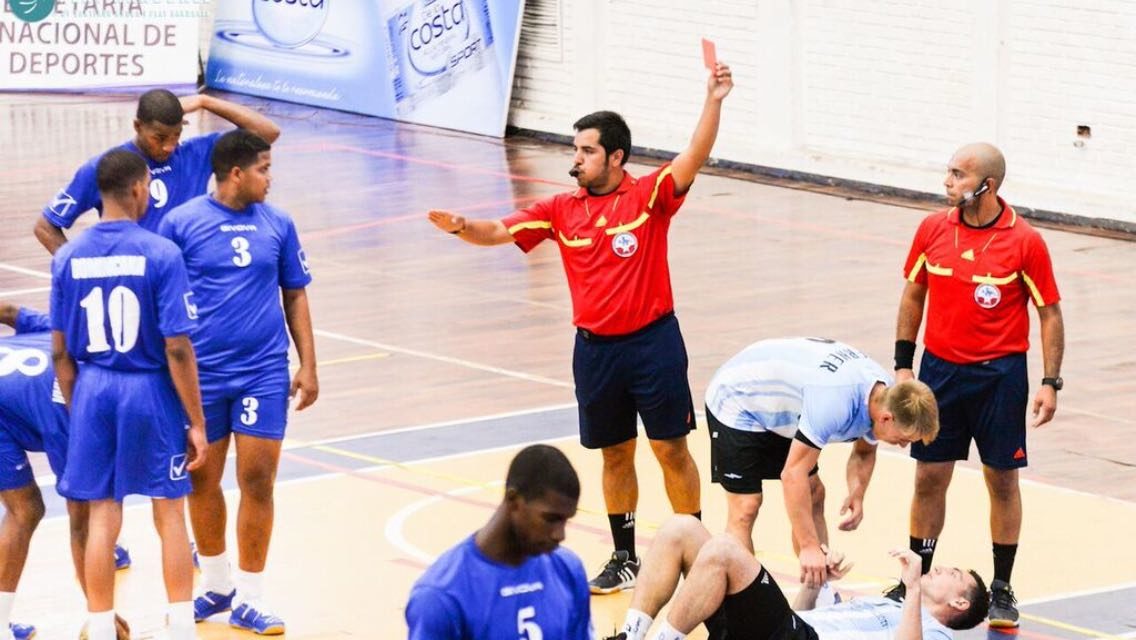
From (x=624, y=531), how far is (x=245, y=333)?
2.25 metres

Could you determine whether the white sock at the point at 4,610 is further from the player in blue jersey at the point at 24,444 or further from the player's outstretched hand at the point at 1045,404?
the player's outstretched hand at the point at 1045,404

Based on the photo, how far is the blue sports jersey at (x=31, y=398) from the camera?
31.8 ft

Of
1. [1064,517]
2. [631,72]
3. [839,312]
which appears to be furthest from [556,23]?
[1064,517]

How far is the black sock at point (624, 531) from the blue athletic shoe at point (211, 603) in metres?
1.93

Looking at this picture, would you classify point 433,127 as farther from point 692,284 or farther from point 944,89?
point 692,284

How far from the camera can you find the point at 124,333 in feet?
30.1

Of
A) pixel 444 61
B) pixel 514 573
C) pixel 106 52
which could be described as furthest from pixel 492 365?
pixel 106 52

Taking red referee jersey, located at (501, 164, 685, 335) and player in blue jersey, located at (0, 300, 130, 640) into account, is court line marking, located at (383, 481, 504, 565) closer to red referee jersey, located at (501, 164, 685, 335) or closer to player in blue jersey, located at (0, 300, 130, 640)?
red referee jersey, located at (501, 164, 685, 335)

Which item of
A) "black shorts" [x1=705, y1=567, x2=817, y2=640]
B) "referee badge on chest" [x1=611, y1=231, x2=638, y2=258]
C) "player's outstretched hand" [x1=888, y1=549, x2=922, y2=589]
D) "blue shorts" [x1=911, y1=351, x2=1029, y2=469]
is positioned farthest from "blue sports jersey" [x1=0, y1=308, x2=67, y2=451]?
"blue shorts" [x1=911, y1=351, x2=1029, y2=469]

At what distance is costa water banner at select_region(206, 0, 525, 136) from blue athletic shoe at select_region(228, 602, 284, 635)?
18033mm

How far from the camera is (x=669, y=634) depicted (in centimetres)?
898

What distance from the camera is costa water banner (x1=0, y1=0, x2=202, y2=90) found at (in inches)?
1236

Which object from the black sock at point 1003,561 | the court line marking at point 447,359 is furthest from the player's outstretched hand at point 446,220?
the court line marking at point 447,359

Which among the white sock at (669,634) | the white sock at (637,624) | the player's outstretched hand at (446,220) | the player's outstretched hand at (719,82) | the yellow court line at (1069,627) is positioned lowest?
the yellow court line at (1069,627)
